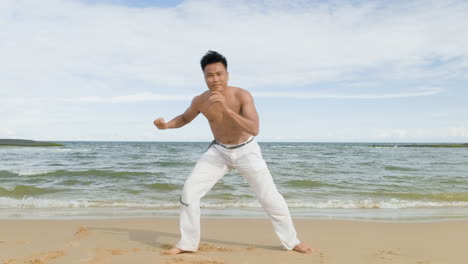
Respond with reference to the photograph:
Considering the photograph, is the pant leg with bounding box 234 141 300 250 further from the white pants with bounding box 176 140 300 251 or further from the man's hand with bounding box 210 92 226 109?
the man's hand with bounding box 210 92 226 109

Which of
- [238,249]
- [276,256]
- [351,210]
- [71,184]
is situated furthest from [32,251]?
[71,184]

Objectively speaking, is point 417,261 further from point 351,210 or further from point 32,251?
point 32,251

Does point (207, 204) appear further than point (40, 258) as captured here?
Yes

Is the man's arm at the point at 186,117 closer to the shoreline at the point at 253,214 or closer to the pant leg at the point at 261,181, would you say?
the pant leg at the point at 261,181

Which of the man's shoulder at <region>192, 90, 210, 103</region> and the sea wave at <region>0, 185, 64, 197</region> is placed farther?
the sea wave at <region>0, 185, 64, 197</region>

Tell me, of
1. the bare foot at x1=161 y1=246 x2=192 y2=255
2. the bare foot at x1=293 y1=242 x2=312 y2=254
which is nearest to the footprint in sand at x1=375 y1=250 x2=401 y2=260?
the bare foot at x1=293 y1=242 x2=312 y2=254

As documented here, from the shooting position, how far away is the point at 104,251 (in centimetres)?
392

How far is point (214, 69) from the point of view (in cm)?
357

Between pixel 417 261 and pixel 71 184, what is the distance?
29.4ft

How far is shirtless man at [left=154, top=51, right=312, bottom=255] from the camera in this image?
12.0 ft

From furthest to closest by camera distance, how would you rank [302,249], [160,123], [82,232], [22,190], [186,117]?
1. [22,190]
2. [82,232]
3. [186,117]
4. [302,249]
5. [160,123]

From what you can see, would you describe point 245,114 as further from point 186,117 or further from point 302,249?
point 302,249

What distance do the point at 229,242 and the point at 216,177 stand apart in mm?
1043

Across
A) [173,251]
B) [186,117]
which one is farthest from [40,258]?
[186,117]
